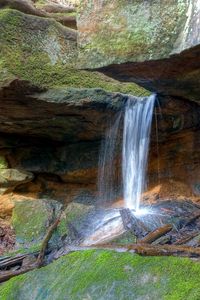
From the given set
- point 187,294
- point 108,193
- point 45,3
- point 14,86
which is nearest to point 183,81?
point 14,86

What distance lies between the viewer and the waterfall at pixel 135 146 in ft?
23.0

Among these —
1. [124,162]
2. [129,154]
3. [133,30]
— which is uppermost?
[133,30]

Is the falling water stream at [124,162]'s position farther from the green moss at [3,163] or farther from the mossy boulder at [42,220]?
the green moss at [3,163]

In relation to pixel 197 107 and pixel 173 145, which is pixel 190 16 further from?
pixel 173 145

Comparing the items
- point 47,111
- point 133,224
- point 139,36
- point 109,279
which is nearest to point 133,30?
point 139,36

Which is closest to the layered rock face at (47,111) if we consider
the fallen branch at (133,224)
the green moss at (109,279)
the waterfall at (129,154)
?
the waterfall at (129,154)

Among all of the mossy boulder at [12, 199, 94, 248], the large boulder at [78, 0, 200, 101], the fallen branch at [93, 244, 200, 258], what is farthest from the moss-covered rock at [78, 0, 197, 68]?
the mossy boulder at [12, 199, 94, 248]

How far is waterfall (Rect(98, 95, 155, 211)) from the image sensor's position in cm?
706

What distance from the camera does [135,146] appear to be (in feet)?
24.7

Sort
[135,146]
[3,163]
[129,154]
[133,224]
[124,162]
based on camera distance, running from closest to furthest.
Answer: [133,224]
[135,146]
[129,154]
[124,162]
[3,163]

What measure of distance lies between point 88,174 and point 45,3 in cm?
492

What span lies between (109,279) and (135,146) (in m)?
4.43

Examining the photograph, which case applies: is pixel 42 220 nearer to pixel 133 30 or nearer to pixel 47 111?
pixel 47 111

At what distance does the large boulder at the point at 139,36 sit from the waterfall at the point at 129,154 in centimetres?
245
